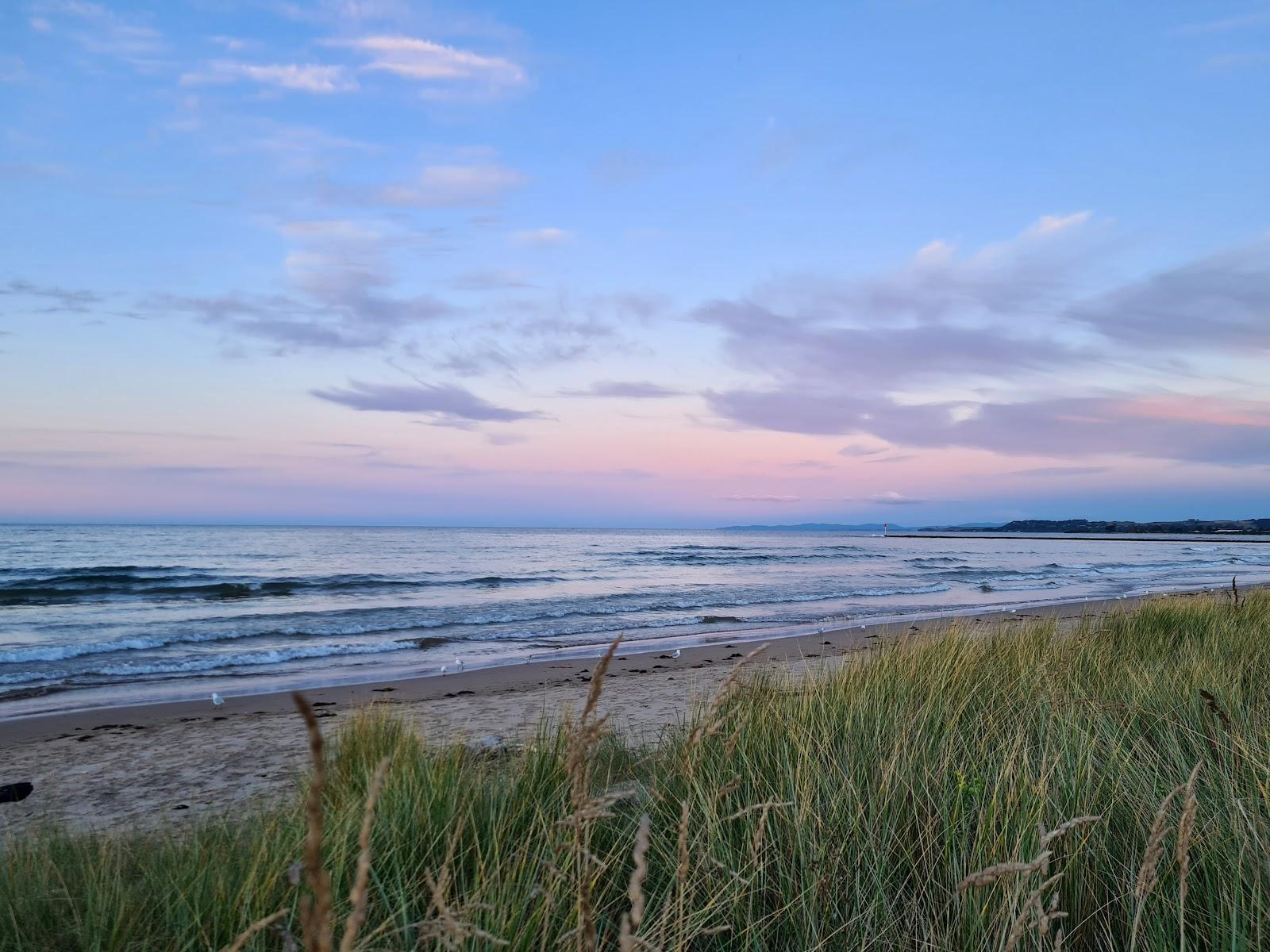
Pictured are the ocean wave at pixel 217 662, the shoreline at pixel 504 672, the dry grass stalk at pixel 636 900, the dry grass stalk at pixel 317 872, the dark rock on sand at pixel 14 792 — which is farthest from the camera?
the ocean wave at pixel 217 662

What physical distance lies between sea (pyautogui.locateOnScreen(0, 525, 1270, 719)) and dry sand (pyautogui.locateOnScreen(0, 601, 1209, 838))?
1.39 meters

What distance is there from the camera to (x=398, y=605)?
914 inches

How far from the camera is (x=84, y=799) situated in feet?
20.8

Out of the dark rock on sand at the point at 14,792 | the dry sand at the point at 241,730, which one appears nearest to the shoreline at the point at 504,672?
the dry sand at the point at 241,730

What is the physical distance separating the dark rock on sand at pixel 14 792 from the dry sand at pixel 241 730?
95 millimetres

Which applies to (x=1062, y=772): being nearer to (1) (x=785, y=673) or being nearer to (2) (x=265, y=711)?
(1) (x=785, y=673)

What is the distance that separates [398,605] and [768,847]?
2143cm

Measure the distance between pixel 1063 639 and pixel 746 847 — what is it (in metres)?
6.23

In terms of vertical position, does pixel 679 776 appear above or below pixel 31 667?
above

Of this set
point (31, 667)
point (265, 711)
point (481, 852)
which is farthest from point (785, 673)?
point (31, 667)

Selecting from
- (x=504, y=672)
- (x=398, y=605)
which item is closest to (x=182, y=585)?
(x=398, y=605)

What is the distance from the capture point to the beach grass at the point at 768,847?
2447mm

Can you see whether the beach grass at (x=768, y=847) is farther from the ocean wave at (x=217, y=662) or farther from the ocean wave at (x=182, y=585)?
the ocean wave at (x=182, y=585)

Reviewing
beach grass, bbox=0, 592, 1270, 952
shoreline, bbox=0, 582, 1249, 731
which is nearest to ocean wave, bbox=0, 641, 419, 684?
shoreline, bbox=0, 582, 1249, 731
